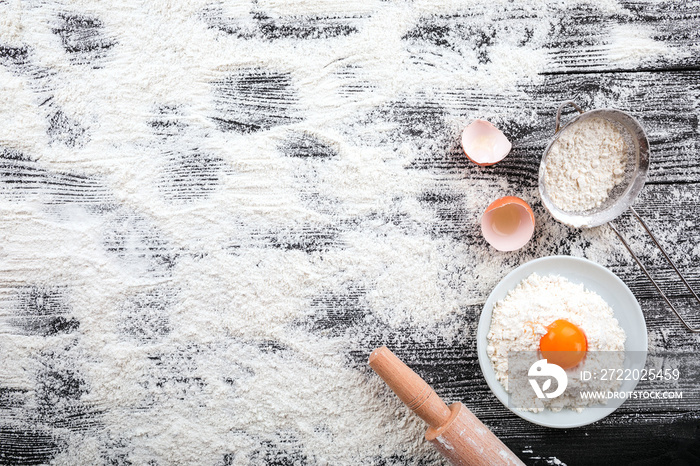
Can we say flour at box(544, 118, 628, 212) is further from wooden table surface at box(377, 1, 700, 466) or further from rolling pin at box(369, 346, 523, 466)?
rolling pin at box(369, 346, 523, 466)

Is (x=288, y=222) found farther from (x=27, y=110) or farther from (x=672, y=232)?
(x=672, y=232)

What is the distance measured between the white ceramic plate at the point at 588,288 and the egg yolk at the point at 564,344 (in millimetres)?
112

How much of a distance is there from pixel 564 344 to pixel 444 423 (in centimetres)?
29

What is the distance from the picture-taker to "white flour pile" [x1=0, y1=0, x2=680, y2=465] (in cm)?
98

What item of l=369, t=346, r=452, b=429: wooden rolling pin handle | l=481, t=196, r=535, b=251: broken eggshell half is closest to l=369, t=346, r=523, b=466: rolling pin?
l=369, t=346, r=452, b=429: wooden rolling pin handle

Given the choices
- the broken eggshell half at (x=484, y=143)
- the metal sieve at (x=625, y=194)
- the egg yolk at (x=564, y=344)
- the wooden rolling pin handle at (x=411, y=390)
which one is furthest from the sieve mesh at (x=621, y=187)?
the wooden rolling pin handle at (x=411, y=390)

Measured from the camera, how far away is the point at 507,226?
97 centimetres

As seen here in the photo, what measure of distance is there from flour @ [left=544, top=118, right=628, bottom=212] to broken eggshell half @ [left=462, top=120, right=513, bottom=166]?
0.33 ft

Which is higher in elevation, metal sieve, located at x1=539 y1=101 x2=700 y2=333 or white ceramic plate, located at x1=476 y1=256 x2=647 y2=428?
metal sieve, located at x1=539 y1=101 x2=700 y2=333

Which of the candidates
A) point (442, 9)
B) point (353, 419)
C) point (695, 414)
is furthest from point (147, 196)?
point (695, 414)

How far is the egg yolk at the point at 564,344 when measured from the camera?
0.87 meters

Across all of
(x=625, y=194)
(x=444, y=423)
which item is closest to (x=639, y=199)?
(x=625, y=194)

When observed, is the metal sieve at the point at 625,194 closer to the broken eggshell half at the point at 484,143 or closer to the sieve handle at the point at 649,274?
the sieve handle at the point at 649,274

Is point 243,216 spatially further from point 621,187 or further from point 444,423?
point 621,187
